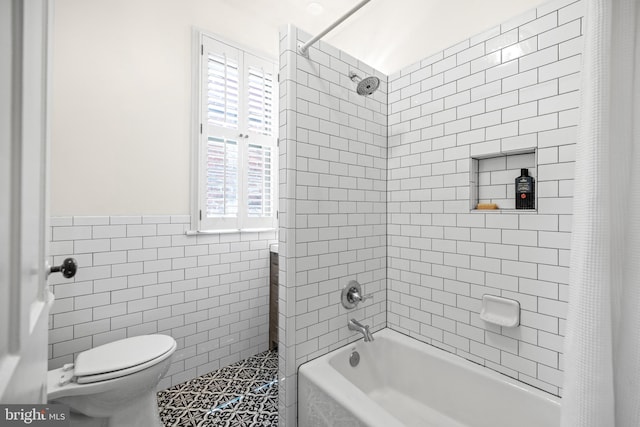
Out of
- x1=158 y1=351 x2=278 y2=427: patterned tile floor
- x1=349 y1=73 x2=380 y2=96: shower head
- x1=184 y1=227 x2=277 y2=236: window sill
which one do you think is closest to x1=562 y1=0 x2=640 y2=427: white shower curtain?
x1=349 y1=73 x2=380 y2=96: shower head

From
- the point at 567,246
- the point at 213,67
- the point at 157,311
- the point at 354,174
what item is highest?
the point at 213,67

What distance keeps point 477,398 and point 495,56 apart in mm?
1767

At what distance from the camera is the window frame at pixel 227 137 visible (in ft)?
7.25

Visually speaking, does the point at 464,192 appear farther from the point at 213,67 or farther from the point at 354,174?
the point at 213,67

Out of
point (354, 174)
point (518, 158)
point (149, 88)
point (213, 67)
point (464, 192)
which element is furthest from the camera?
point (213, 67)

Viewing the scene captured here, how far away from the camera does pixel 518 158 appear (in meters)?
1.44

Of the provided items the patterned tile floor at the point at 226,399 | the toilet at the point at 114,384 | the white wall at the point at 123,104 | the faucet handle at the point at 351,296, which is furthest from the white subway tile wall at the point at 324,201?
the white wall at the point at 123,104

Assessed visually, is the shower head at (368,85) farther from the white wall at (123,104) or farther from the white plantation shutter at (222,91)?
the white wall at (123,104)

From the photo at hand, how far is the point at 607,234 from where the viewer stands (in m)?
0.83

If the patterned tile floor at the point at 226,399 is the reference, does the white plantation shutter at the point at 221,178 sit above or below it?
above

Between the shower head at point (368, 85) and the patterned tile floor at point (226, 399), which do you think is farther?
the patterned tile floor at point (226, 399)

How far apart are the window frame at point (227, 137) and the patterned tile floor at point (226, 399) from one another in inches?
45.7

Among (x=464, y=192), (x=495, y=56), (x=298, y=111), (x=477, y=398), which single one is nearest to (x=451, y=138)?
(x=464, y=192)

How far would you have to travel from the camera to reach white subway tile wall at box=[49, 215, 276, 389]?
1768mm
